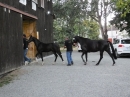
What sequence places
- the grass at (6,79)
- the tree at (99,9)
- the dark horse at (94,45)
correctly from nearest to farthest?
the grass at (6,79) → the dark horse at (94,45) → the tree at (99,9)

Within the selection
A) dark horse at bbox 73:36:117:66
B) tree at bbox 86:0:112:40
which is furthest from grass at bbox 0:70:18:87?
tree at bbox 86:0:112:40

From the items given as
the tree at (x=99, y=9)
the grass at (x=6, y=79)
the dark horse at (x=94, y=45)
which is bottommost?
the grass at (x=6, y=79)

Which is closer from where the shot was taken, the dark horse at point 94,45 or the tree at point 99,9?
the dark horse at point 94,45

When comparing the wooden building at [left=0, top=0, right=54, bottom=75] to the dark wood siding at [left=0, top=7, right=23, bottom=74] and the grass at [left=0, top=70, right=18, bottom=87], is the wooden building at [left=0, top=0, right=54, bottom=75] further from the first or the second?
the grass at [left=0, top=70, right=18, bottom=87]

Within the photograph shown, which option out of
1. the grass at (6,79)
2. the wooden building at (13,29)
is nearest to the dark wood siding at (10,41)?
the wooden building at (13,29)

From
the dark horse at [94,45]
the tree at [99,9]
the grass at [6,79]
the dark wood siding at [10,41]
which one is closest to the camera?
the grass at [6,79]

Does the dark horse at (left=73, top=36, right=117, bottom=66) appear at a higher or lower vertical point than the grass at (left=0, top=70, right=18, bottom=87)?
higher

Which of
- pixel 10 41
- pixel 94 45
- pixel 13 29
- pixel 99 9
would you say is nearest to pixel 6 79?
pixel 10 41

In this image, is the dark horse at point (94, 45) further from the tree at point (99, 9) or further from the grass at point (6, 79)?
the tree at point (99, 9)

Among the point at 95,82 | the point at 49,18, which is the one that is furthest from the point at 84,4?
the point at 95,82

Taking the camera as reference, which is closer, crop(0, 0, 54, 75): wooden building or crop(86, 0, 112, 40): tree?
crop(0, 0, 54, 75): wooden building

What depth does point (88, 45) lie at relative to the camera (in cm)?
1575

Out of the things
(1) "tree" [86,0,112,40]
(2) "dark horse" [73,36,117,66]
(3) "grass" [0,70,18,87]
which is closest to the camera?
(3) "grass" [0,70,18,87]

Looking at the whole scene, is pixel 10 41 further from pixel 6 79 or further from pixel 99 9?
pixel 99 9
